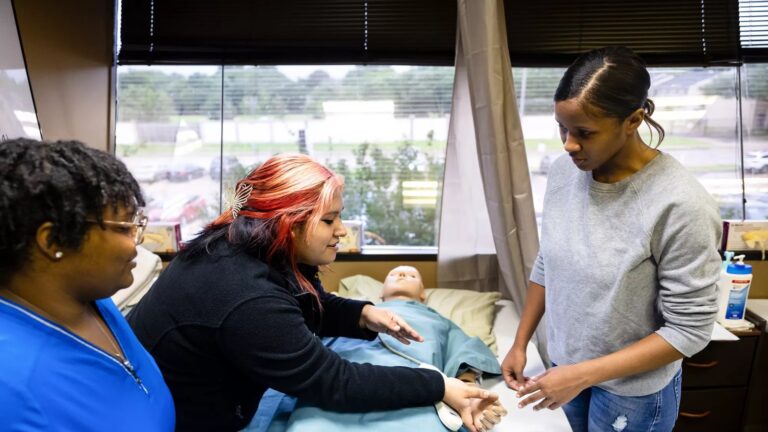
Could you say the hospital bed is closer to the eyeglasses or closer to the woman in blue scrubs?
the woman in blue scrubs

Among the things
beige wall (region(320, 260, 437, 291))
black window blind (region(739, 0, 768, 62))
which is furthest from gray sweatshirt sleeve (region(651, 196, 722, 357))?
black window blind (region(739, 0, 768, 62))

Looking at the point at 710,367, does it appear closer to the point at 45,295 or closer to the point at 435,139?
the point at 435,139

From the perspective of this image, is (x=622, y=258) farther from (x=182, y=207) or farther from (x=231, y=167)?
(x=182, y=207)

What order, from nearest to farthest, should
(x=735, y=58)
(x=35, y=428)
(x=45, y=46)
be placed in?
(x=35, y=428) → (x=45, y=46) → (x=735, y=58)

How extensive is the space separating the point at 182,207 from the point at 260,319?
179cm

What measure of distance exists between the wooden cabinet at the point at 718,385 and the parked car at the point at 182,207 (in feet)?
7.22

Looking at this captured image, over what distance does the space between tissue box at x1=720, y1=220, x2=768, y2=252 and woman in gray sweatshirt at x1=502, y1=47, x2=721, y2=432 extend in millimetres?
1357

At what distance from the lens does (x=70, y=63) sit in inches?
90.1

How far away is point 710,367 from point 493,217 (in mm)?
970

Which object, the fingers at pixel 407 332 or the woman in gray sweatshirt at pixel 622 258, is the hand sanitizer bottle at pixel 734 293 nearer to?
the woman in gray sweatshirt at pixel 622 258

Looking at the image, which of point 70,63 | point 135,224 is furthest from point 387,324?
point 70,63

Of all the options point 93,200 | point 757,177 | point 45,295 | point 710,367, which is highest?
point 757,177

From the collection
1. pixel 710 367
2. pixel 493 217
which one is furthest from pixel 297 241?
pixel 710 367

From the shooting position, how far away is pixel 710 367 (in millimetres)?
1965
